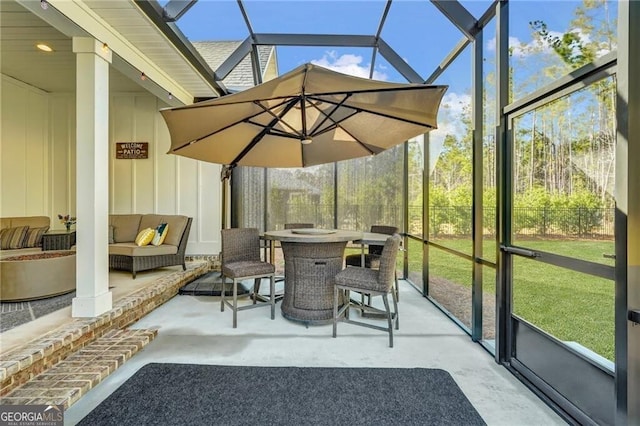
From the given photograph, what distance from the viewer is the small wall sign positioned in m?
5.76

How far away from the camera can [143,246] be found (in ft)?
15.1

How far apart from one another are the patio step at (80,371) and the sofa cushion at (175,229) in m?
2.04

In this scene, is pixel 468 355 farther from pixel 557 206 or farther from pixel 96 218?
pixel 96 218

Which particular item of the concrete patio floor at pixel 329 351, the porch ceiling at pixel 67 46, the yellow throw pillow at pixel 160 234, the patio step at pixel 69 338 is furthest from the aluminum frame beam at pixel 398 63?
the patio step at pixel 69 338

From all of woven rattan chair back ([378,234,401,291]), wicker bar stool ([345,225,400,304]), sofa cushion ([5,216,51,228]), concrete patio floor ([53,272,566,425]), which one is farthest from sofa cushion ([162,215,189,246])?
woven rattan chair back ([378,234,401,291])

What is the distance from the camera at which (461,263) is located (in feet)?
11.6

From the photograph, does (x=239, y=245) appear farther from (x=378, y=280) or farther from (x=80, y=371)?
(x=80, y=371)

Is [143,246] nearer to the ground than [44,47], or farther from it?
nearer to the ground

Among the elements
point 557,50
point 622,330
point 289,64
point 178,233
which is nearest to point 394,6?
point 289,64

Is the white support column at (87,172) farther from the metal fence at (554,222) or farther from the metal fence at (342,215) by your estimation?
the metal fence at (554,222)

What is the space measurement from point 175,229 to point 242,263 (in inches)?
74.8

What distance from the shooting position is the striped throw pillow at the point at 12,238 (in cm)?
468

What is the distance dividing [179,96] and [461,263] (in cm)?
476

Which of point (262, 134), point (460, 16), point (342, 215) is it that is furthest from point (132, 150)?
point (460, 16)
